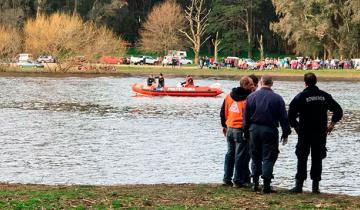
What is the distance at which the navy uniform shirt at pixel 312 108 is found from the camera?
46.3ft

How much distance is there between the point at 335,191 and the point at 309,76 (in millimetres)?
4107

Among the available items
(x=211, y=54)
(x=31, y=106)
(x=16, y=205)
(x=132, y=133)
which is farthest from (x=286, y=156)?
(x=211, y=54)

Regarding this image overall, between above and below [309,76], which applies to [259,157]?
below

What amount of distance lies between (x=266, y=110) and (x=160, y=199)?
8.35ft

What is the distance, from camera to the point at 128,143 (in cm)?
2650

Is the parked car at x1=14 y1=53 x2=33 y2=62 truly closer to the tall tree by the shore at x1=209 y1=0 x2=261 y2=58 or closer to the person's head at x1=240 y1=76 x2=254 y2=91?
the tall tree by the shore at x1=209 y1=0 x2=261 y2=58

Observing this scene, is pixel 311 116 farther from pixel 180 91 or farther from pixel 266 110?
pixel 180 91

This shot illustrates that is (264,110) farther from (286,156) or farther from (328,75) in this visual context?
(328,75)

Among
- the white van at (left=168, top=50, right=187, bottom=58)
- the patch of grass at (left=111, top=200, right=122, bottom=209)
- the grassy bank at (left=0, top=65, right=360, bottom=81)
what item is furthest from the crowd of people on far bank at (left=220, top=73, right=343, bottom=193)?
the white van at (left=168, top=50, right=187, bottom=58)

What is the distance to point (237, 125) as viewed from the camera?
14.5m

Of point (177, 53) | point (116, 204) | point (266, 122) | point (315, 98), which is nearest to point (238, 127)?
point (266, 122)

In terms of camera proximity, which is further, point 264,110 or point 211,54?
point 211,54

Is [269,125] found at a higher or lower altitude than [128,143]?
higher

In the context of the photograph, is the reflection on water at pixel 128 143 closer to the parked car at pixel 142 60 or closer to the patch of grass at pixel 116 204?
the patch of grass at pixel 116 204
